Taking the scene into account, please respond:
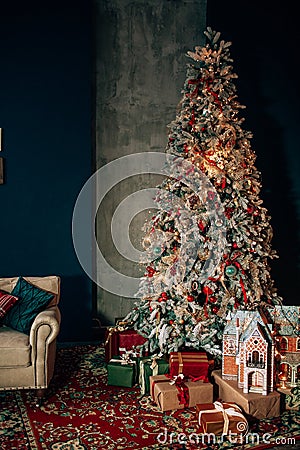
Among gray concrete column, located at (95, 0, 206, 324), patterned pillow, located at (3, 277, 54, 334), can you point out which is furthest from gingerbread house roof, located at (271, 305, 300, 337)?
gray concrete column, located at (95, 0, 206, 324)

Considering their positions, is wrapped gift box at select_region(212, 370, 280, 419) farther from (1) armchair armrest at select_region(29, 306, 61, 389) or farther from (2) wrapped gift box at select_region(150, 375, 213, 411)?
(1) armchair armrest at select_region(29, 306, 61, 389)

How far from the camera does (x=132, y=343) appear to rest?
4.95m

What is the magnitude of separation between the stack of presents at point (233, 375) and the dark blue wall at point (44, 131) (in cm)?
155

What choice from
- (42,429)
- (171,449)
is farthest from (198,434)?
(42,429)

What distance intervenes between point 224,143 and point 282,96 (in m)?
1.37

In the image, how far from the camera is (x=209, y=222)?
15.2ft

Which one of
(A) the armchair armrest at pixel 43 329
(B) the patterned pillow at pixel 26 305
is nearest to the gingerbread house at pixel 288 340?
(A) the armchair armrest at pixel 43 329

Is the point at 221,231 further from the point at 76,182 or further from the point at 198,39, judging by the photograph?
the point at 198,39

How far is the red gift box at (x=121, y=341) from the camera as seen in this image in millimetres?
4949

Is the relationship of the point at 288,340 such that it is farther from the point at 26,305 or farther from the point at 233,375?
the point at 26,305

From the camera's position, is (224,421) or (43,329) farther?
(43,329)

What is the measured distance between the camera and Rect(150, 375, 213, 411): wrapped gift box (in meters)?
4.16

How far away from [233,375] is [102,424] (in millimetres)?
1098

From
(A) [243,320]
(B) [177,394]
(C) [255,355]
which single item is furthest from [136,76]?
(B) [177,394]
